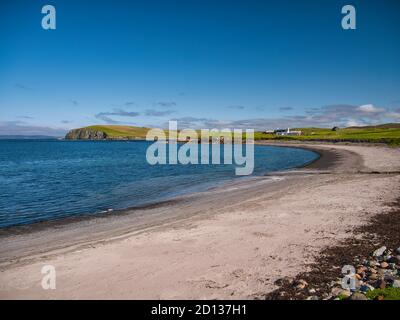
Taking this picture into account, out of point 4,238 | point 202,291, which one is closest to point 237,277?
point 202,291

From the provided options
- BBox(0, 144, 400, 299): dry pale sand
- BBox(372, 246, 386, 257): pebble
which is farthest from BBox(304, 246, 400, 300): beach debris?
BBox(0, 144, 400, 299): dry pale sand

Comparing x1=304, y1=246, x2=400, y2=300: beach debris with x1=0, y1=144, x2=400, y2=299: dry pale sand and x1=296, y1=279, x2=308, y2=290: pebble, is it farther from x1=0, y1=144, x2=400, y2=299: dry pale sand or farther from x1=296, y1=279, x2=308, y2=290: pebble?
x1=0, y1=144, x2=400, y2=299: dry pale sand

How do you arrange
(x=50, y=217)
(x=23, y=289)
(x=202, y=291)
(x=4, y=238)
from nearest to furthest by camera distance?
1. (x=202, y=291)
2. (x=23, y=289)
3. (x=4, y=238)
4. (x=50, y=217)

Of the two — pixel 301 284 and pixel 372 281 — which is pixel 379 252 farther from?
pixel 301 284

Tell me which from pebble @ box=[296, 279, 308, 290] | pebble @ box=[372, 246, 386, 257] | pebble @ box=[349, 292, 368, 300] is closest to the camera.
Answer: pebble @ box=[349, 292, 368, 300]

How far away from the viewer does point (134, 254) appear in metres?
12.2

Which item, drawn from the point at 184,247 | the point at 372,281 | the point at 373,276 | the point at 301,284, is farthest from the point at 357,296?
the point at 184,247

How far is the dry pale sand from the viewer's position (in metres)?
9.35

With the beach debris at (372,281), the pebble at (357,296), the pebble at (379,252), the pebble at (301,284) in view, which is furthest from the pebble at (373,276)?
the pebble at (379,252)

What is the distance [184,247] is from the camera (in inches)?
505
